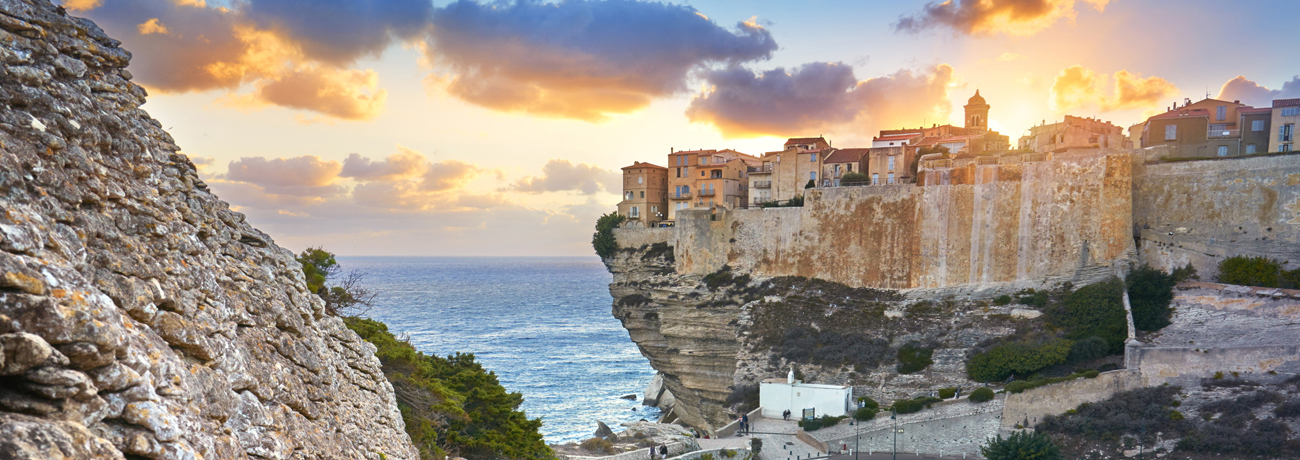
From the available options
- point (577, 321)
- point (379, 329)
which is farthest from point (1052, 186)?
point (577, 321)

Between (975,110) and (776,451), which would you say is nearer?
(776,451)

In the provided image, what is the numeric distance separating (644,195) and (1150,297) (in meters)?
32.1

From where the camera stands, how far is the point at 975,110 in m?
54.1

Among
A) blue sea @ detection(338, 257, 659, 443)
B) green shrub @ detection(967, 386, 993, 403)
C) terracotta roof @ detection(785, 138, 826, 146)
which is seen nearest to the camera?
green shrub @ detection(967, 386, 993, 403)

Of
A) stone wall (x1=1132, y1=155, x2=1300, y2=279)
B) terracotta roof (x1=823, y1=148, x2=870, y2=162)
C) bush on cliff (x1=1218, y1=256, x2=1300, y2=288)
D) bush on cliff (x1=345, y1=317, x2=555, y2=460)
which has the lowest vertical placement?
bush on cliff (x1=345, y1=317, x2=555, y2=460)

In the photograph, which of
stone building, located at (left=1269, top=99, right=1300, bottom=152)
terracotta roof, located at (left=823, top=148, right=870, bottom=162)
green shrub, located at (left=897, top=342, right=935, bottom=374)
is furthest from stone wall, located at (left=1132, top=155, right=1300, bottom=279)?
terracotta roof, located at (left=823, top=148, right=870, bottom=162)

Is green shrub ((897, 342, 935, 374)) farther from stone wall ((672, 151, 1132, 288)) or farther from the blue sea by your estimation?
the blue sea

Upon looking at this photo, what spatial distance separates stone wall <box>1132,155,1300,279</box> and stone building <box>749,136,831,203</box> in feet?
62.0

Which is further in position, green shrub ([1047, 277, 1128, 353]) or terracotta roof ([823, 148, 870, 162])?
terracotta roof ([823, 148, 870, 162])

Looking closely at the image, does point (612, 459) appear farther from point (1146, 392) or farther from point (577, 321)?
point (577, 321)

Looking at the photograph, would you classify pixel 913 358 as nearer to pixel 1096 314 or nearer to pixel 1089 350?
pixel 1089 350

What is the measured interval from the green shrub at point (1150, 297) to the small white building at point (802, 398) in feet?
40.4

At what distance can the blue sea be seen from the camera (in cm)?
4669

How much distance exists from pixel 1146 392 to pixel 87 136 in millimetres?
30385
